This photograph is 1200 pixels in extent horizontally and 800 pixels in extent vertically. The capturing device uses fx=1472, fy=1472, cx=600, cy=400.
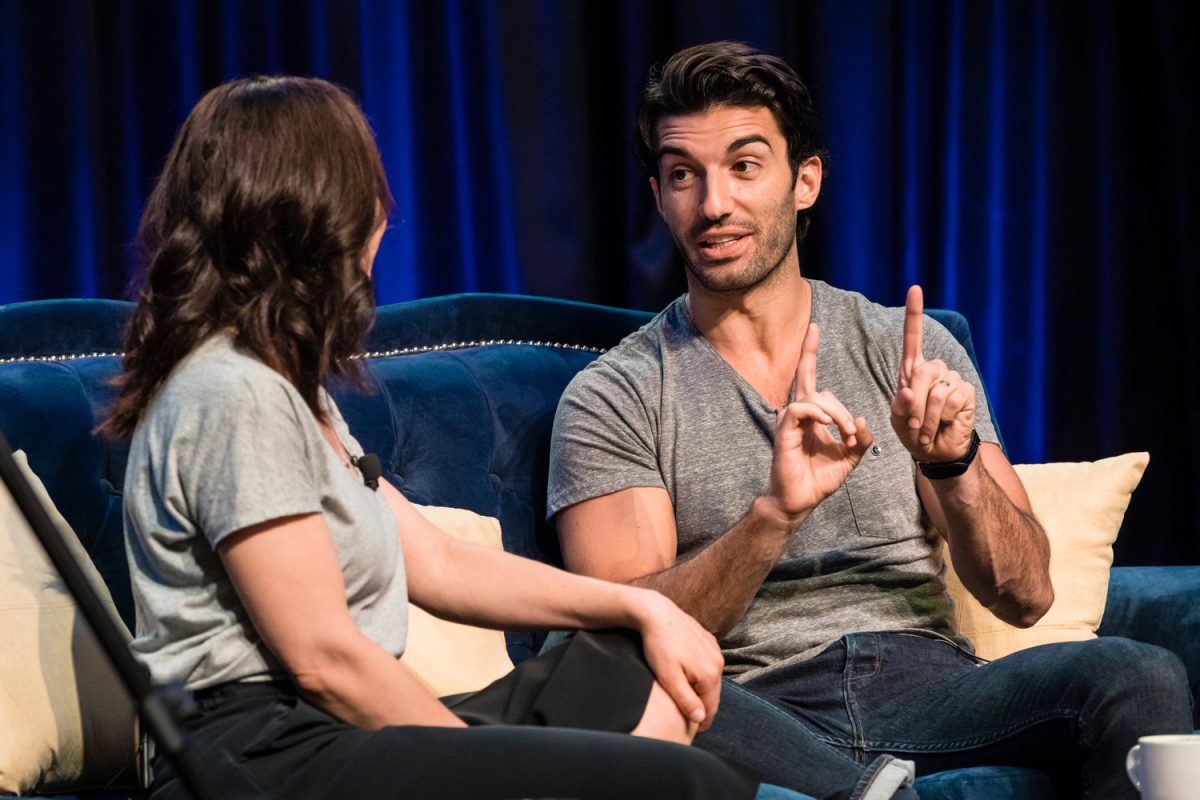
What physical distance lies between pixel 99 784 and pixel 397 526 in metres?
0.49

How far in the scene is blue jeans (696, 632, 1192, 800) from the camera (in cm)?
172

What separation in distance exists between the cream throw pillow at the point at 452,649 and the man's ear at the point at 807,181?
77 cm

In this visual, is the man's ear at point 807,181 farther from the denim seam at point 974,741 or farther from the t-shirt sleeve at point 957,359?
the denim seam at point 974,741

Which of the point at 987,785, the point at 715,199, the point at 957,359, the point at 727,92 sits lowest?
the point at 987,785

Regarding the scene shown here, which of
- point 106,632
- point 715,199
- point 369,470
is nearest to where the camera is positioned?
point 106,632

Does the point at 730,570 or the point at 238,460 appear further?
the point at 730,570

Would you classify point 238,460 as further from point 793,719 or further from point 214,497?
point 793,719

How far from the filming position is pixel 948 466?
1.97 metres

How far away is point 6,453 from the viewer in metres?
0.99

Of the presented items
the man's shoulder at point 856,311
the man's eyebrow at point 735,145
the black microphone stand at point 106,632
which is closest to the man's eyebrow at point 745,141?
the man's eyebrow at point 735,145

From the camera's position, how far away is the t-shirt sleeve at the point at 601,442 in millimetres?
2117

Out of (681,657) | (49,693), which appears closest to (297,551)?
(681,657)

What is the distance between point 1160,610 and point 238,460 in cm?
158

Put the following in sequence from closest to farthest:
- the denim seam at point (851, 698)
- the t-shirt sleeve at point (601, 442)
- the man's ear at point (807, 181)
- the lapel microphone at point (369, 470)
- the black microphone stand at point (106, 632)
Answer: the black microphone stand at point (106, 632), the lapel microphone at point (369, 470), the denim seam at point (851, 698), the t-shirt sleeve at point (601, 442), the man's ear at point (807, 181)
